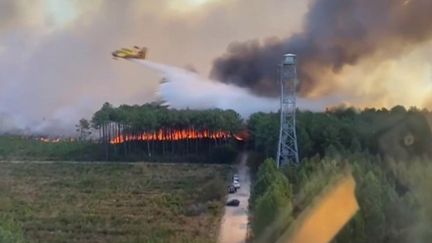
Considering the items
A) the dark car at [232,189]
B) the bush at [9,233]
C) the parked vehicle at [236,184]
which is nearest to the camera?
the bush at [9,233]

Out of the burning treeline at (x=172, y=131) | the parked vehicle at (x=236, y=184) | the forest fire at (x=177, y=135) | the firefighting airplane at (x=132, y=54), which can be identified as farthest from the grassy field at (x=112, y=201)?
the firefighting airplane at (x=132, y=54)

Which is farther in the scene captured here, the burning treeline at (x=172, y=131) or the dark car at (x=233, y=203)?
the burning treeline at (x=172, y=131)

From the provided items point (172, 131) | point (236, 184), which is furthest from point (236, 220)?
point (172, 131)

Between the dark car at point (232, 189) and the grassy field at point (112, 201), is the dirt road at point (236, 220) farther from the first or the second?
the grassy field at point (112, 201)

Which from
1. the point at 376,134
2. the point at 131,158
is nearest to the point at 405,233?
the point at 376,134

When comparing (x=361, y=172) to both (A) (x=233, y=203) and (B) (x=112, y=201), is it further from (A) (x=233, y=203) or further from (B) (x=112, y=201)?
(B) (x=112, y=201)

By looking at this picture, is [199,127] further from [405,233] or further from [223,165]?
[405,233]
